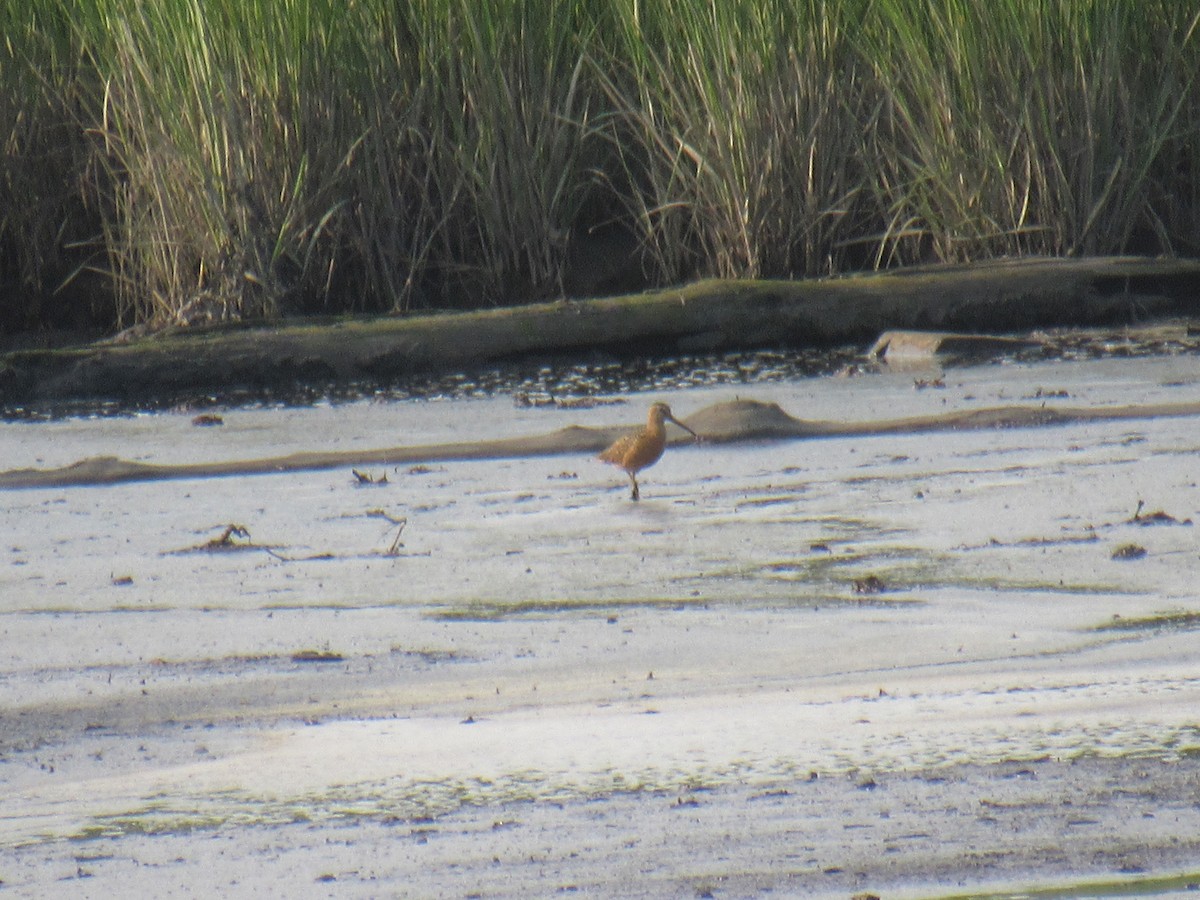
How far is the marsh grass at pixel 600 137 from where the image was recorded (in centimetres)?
857

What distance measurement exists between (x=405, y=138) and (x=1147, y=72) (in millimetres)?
3518

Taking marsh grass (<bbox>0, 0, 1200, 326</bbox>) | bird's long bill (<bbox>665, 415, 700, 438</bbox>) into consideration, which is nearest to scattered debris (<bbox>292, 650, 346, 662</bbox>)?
bird's long bill (<bbox>665, 415, 700, 438</bbox>)

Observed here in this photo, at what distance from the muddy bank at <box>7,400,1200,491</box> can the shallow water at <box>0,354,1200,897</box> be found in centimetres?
11

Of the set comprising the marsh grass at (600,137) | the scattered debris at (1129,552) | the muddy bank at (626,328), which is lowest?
the muddy bank at (626,328)

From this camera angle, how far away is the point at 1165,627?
338 cm

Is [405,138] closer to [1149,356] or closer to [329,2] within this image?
[329,2]

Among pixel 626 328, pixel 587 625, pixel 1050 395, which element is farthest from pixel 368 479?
pixel 626 328

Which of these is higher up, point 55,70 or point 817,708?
point 55,70

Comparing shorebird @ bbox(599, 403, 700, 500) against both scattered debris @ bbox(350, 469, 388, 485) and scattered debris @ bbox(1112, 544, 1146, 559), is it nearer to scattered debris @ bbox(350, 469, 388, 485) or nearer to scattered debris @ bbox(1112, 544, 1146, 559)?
scattered debris @ bbox(350, 469, 388, 485)

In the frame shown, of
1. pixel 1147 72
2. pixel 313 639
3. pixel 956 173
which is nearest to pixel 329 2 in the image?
pixel 956 173

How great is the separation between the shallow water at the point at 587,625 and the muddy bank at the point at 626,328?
1.53m

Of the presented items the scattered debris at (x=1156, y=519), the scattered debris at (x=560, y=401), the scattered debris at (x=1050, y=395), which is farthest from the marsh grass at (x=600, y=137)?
the scattered debris at (x=1156, y=519)

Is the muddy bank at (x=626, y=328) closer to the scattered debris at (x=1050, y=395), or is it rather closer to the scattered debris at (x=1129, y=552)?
the scattered debris at (x=1050, y=395)

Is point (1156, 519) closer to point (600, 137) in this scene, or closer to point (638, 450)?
point (638, 450)
